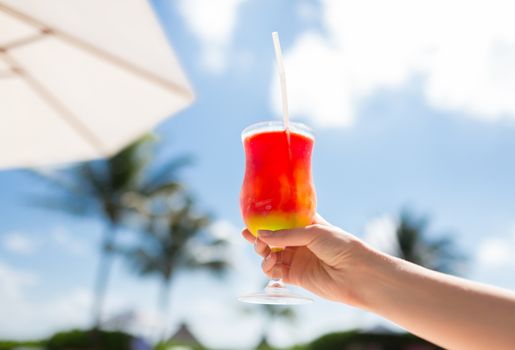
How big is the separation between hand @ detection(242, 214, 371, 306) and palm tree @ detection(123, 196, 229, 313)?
21.2 meters

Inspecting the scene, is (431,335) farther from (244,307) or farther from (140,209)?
(244,307)

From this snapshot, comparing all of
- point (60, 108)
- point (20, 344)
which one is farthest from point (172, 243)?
point (60, 108)

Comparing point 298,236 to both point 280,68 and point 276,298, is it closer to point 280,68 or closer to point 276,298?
point 276,298

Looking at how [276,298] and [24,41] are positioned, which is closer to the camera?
[276,298]

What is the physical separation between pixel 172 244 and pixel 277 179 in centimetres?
2229

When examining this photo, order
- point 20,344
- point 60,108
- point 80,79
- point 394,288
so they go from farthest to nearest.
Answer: point 20,344, point 60,108, point 80,79, point 394,288

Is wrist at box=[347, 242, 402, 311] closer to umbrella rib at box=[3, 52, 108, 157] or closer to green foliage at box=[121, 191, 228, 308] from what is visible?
umbrella rib at box=[3, 52, 108, 157]

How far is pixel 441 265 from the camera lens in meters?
22.5

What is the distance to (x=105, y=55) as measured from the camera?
103 inches

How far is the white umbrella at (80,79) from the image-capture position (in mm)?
2494

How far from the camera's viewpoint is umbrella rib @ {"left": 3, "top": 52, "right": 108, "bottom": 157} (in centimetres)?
284

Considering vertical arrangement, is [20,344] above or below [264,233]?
below

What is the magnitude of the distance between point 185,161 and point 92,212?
4.48 meters

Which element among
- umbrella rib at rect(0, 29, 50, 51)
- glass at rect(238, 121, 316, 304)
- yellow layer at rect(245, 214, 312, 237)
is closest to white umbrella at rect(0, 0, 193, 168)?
umbrella rib at rect(0, 29, 50, 51)
